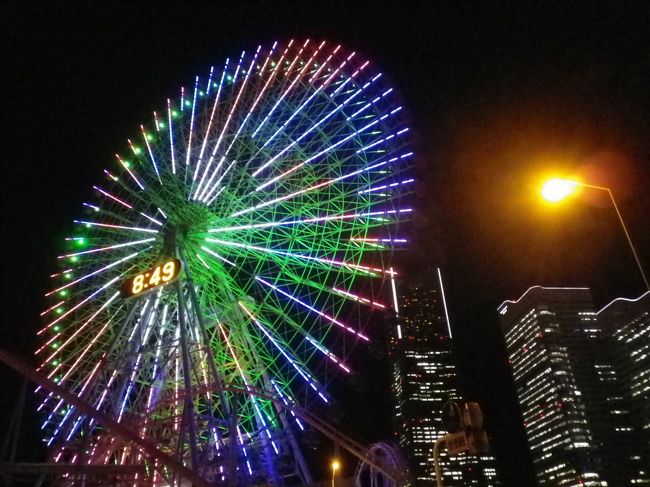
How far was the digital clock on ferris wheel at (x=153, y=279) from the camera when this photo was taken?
19.5m

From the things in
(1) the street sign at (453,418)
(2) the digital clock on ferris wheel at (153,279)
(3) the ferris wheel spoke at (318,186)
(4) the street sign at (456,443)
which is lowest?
(4) the street sign at (456,443)

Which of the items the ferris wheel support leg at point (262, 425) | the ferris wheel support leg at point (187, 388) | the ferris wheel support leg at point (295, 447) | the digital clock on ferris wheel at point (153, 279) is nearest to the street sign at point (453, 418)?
the ferris wheel support leg at point (187, 388)

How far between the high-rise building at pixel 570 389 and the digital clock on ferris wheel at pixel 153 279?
74924 millimetres

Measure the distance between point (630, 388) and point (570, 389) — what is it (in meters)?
11.0

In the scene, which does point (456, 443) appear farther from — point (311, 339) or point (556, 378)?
point (556, 378)

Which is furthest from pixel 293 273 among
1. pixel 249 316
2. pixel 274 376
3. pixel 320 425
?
pixel 320 425

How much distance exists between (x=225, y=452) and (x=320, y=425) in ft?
19.0

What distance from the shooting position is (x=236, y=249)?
900 inches

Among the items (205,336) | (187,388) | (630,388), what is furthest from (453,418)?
(630,388)

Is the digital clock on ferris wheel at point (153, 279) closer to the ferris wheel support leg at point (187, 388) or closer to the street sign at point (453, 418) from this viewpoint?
the ferris wheel support leg at point (187, 388)

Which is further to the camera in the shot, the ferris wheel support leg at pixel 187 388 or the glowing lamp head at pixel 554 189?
Answer: the ferris wheel support leg at pixel 187 388

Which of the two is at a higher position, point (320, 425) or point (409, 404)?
point (409, 404)

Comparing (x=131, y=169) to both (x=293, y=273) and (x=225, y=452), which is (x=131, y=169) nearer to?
(x=293, y=273)

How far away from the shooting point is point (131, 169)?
2461cm
